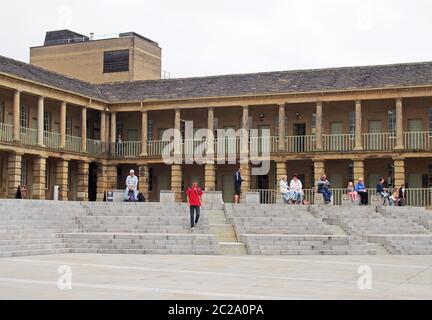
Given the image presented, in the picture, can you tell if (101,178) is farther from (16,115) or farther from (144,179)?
(16,115)

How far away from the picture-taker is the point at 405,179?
3738 cm

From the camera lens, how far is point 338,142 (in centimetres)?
3803

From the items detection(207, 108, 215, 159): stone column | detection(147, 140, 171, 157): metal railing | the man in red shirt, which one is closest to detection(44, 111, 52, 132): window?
detection(147, 140, 171, 157): metal railing

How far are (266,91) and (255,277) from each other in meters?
26.1

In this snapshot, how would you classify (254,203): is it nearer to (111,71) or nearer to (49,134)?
(49,134)

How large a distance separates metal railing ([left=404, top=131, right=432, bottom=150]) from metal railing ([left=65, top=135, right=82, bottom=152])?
17603 mm

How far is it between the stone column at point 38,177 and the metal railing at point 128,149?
6.65m

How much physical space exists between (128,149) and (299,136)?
10.2 m

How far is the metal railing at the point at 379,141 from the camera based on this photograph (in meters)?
36.8

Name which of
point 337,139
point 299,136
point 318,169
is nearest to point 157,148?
point 299,136

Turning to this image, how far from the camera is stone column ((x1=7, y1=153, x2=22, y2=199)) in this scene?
111 ft

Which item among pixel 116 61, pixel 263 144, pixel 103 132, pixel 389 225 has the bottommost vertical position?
pixel 389 225

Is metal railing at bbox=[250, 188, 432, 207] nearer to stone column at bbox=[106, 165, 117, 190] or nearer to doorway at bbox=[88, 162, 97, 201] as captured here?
stone column at bbox=[106, 165, 117, 190]

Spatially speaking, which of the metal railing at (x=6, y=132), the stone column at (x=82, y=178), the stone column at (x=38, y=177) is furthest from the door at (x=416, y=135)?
the metal railing at (x=6, y=132)
